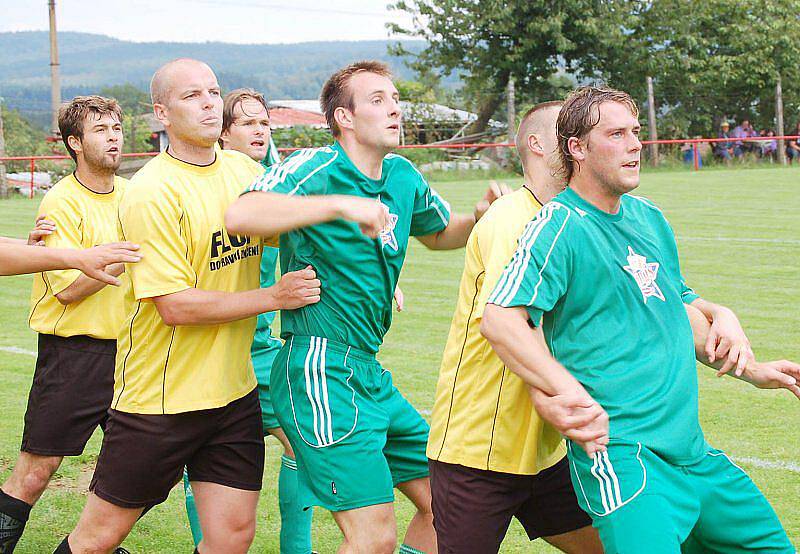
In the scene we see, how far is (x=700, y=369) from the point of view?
28.8 feet

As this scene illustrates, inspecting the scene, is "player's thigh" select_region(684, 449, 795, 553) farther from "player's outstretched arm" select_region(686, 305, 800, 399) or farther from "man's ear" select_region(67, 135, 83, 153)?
"man's ear" select_region(67, 135, 83, 153)

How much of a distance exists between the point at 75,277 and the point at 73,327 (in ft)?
0.92

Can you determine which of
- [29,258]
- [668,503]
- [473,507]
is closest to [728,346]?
[668,503]

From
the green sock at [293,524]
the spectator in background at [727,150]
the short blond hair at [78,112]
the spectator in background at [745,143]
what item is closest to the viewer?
the green sock at [293,524]

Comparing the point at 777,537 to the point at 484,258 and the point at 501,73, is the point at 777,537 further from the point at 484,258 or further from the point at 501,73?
the point at 501,73

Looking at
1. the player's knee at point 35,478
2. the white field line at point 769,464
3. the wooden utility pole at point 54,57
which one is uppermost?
the wooden utility pole at point 54,57

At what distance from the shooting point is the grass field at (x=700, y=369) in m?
5.88

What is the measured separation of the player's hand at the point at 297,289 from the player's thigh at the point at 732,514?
4.81ft

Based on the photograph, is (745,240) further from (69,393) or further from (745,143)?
(745,143)

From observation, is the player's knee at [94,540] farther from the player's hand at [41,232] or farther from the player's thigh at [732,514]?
the player's thigh at [732,514]

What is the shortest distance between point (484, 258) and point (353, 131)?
826 millimetres

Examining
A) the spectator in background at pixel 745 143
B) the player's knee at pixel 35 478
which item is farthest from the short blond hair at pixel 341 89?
the spectator in background at pixel 745 143

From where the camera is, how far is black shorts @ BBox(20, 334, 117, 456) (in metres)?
5.39

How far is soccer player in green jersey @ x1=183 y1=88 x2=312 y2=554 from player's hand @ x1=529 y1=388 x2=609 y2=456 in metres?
1.73
